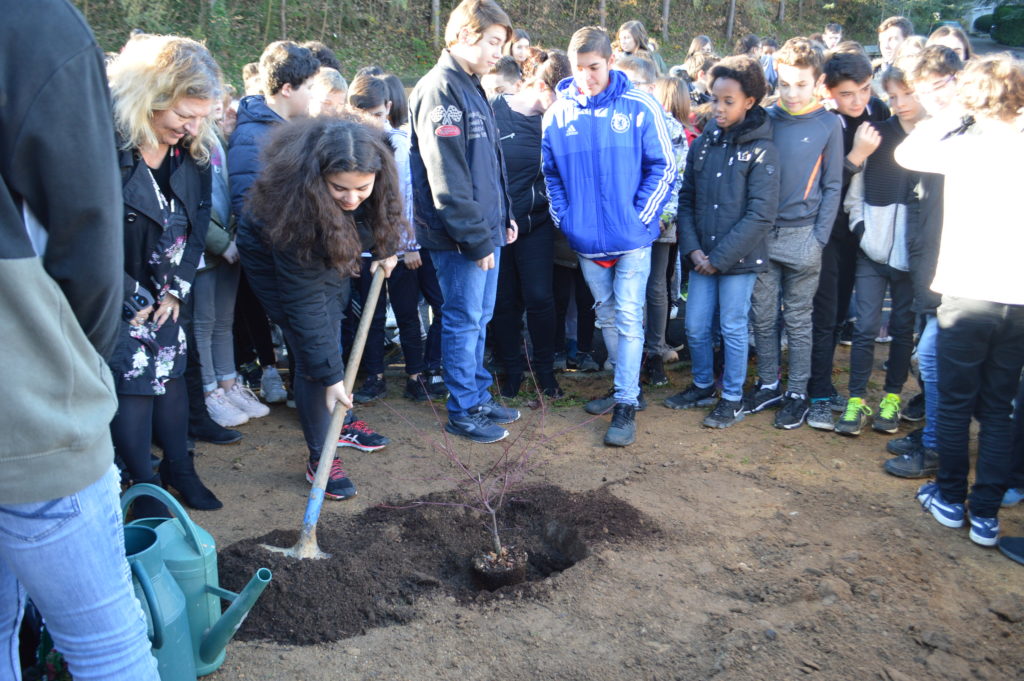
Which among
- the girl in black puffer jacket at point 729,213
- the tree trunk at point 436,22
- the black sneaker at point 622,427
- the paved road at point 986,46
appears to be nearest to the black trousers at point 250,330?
the black sneaker at point 622,427

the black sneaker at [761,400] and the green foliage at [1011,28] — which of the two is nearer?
the black sneaker at [761,400]

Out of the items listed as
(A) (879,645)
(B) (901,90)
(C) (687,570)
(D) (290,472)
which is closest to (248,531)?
(D) (290,472)

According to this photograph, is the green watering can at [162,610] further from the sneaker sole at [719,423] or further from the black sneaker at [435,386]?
the sneaker sole at [719,423]

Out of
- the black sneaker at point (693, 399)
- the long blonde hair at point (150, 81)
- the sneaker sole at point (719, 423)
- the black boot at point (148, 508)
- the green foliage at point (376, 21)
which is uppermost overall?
the green foliage at point (376, 21)

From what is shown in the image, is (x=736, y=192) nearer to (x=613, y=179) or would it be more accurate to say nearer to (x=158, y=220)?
(x=613, y=179)

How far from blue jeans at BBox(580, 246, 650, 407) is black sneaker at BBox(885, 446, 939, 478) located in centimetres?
142

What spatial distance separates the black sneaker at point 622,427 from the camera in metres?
4.67

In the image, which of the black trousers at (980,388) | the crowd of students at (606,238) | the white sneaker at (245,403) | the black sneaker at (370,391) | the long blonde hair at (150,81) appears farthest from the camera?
the black sneaker at (370,391)

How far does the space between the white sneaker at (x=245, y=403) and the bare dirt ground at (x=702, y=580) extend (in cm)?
26

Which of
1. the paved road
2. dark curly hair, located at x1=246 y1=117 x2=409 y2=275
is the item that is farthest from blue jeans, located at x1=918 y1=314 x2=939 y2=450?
the paved road

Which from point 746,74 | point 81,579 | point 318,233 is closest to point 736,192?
point 746,74

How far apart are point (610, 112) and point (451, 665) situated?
3062 mm

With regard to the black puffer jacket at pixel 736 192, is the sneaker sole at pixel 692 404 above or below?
below

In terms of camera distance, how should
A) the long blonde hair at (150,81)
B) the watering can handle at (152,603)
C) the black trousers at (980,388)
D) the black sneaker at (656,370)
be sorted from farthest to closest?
the black sneaker at (656,370) → the black trousers at (980,388) → the long blonde hair at (150,81) → the watering can handle at (152,603)
